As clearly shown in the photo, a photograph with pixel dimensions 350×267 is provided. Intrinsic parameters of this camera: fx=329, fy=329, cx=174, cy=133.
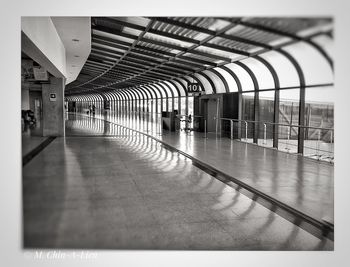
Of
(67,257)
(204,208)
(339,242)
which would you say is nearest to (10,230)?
(67,257)

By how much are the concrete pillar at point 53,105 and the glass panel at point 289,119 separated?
815 cm

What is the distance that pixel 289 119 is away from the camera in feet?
38.2

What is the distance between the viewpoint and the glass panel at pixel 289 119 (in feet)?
36.1

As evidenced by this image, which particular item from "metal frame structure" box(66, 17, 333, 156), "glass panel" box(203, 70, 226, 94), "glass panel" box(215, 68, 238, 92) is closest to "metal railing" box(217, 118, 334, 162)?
"metal frame structure" box(66, 17, 333, 156)

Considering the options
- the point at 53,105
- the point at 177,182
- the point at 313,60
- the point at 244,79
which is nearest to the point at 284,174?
the point at 177,182

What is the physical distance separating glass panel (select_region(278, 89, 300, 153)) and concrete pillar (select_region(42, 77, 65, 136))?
815 cm

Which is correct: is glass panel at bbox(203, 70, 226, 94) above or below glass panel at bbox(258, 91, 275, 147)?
above

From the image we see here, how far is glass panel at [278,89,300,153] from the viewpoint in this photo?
433 inches

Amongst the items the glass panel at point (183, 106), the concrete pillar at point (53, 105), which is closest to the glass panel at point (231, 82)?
the glass panel at point (183, 106)

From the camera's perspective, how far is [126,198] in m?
5.23

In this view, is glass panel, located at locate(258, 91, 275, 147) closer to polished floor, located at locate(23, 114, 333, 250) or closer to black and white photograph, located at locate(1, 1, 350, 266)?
black and white photograph, located at locate(1, 1, 350, 266)

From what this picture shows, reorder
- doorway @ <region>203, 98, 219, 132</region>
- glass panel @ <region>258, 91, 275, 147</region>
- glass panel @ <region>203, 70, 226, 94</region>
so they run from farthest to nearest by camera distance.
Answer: doorway @ <region>203, 98, 219, 132</region> < glass panel @ <region>203, 70, 226, 94</region> < glass panel @ <region>258, 91, 275, 147</region>

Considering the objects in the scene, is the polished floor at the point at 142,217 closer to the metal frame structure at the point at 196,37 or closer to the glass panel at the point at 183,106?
the metal frame structure at the point at 196,37

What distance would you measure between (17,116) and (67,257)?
167 centimetres
